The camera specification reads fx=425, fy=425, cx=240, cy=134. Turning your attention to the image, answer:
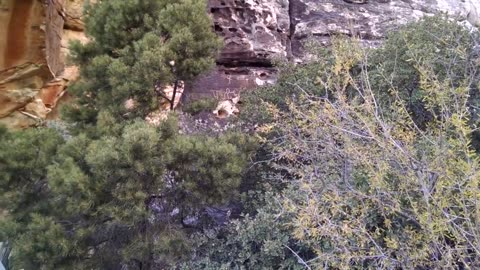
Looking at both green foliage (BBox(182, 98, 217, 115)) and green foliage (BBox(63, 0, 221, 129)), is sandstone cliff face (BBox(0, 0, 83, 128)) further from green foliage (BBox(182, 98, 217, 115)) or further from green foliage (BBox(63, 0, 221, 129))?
green foliage (BBox(182, 98, 217, 115))

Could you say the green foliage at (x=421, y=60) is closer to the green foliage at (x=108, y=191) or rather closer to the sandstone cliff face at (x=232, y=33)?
the sandstone cliff face at (x=232, y=33)

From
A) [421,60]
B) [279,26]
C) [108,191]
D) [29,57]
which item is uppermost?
[421,60]

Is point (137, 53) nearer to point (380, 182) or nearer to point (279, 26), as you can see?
point (380, 182)

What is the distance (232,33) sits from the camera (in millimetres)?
6199

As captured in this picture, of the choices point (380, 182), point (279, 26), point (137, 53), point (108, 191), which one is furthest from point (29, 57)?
point (380, 182)

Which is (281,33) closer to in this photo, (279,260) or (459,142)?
(279,260)

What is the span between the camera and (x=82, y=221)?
11.3ft

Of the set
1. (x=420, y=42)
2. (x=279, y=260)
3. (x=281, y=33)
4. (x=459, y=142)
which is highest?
(x=459, y=142)

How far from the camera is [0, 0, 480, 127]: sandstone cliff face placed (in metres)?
6.20

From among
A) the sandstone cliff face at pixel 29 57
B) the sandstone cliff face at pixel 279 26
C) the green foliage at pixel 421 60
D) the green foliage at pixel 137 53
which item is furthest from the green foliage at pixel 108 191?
the sandstone cliff face at pixel 29 57

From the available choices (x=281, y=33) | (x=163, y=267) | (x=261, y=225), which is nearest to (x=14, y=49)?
(x=281, y=33)

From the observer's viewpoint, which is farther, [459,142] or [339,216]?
[339,216]

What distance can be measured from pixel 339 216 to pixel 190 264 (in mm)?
1281

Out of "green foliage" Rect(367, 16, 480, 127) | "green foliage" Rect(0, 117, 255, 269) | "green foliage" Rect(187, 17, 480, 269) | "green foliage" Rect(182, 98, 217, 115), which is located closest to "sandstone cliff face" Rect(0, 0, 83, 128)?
"green foliage" Rect(0, 117, 255, 269)
